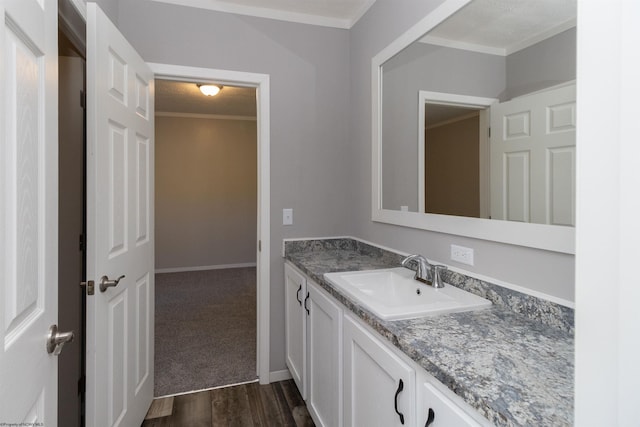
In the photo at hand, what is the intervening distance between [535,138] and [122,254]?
1.74 meters

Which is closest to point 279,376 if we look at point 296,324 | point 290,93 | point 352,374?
point 296,324

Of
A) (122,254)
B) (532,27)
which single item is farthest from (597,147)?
(122,254)

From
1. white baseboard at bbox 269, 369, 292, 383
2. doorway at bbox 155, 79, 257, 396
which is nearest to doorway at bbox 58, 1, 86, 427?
white baseboard at bbox 269, 369, 292, 383

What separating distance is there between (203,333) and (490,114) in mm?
2887

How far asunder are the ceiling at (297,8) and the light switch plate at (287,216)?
4.26 ft

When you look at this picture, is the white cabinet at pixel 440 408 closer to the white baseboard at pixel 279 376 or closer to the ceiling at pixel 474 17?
the ceiling at pixel 474 17

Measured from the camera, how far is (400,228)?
192 cm

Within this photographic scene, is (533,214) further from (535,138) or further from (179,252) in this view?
(179,252)

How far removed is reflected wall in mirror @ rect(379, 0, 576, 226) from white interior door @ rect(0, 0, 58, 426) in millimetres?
1402

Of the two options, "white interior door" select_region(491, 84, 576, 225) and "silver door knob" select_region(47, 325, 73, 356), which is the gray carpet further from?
"white interior door" select_region(491, 84, 576, 225)

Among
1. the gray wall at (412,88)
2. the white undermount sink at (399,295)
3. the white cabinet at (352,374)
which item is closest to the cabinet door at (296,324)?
the white cabinet at (352,374)

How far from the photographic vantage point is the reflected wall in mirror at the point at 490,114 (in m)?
1.05

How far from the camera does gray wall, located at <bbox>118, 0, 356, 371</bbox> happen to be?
2.15 m

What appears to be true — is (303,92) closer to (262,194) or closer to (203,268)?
(262,194)
